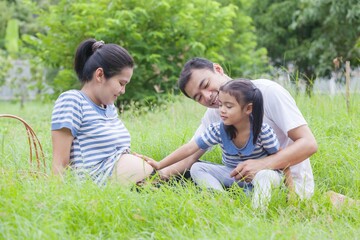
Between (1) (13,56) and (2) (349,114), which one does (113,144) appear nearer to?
(2) (349,114)

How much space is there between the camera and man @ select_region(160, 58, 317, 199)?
12.0 feet

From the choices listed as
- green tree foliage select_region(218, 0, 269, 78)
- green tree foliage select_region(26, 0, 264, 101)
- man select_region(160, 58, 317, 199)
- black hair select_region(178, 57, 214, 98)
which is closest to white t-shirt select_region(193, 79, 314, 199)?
man select_region(160, 58, 317, 199)

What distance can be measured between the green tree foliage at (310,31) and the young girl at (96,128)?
869 cm

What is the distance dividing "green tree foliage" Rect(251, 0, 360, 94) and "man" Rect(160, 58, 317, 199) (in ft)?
27.5

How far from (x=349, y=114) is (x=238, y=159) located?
7.86 feet

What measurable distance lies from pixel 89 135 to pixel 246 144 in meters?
0.98

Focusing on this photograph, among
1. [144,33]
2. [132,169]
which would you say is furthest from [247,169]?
[144,33]

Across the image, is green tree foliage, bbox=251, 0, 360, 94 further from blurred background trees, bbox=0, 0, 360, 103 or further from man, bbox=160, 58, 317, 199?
man, bbox=160, 58, 317, 199

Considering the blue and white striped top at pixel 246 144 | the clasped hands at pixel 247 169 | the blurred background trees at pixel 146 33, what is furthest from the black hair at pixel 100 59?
the blurred background trees at pixel 146 33

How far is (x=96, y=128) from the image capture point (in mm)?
3883

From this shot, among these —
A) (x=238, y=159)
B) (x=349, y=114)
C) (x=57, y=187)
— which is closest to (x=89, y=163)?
(x=57, y=187)

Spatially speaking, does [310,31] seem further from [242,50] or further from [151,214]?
[151,214]

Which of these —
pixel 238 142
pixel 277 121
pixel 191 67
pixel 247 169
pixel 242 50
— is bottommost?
pixel 242 50

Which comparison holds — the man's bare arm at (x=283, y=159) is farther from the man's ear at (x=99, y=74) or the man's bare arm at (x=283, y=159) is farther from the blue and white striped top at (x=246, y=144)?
the man's ear at (x=99, y=74)
